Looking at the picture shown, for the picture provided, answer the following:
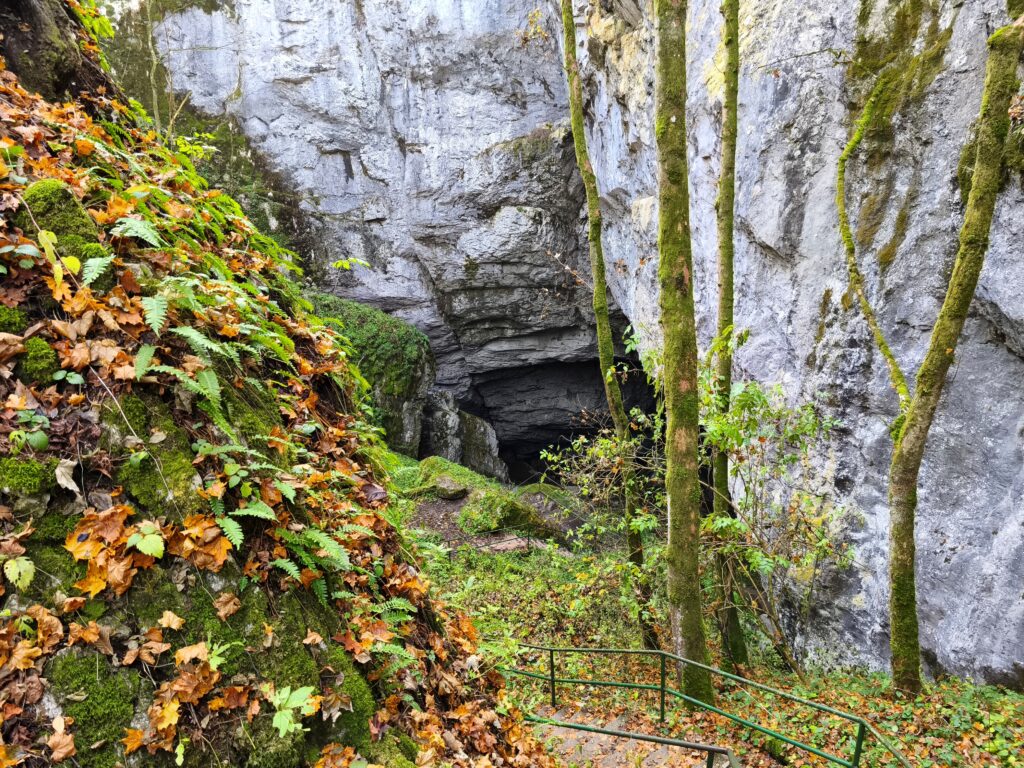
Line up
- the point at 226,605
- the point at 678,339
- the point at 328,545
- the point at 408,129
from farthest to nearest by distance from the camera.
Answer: the point at 408,129, the point at 678,339, the point at 328,545, the point at 226,605

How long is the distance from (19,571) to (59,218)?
1581 mm

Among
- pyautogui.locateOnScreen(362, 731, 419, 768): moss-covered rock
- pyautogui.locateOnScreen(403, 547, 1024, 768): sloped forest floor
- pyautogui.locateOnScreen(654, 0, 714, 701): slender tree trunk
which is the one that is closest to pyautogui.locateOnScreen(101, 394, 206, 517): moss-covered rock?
pyautogui.locateOnScreen(362, 731, 419, 768): moss-covered rock

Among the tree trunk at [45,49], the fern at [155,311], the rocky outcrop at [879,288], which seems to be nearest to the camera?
the fern at [155,311]

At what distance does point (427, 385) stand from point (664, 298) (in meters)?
14.1

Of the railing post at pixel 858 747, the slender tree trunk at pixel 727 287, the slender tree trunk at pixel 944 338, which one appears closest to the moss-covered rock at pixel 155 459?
the railing post at pixel 858 747

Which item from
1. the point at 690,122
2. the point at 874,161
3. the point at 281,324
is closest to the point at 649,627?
the point at 281,324

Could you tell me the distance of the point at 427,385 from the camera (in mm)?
18188

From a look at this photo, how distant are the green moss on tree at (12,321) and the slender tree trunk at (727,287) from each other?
18.4 feet

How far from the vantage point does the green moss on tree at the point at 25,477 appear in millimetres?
1862

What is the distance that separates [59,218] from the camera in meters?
2.44

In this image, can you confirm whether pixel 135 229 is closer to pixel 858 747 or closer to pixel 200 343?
pixel 200 343

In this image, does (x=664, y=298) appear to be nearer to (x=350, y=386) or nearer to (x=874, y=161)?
(x=350, y=386)

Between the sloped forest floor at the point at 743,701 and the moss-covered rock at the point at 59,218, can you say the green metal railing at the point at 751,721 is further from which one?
the moss-covered rock at the point at 59,218

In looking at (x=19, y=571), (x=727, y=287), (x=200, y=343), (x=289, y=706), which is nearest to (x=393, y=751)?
(x=289, y=706)
